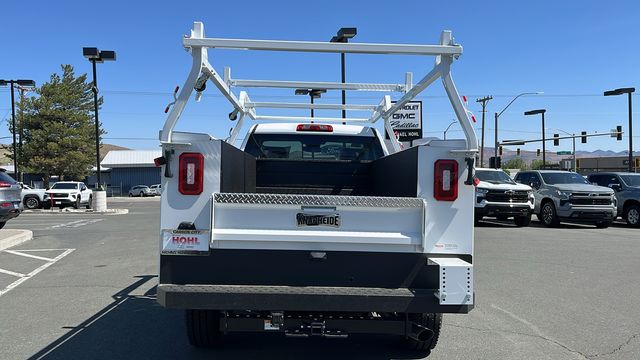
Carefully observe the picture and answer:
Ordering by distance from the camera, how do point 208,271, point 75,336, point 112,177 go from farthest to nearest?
point 112,177 < point 75,336 < point 208,271

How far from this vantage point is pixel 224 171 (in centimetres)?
407

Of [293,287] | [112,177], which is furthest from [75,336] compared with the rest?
[112,177]

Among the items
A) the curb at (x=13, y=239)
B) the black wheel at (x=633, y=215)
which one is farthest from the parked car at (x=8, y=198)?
the black wheel at (x=633, y=215)

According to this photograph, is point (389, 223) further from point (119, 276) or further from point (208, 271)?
point (119, 276)

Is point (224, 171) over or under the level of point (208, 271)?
over

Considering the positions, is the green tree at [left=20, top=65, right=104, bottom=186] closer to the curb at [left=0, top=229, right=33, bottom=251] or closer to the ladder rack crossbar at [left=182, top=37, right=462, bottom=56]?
the curb at [left=0, top=229, right=33, bottom=251]

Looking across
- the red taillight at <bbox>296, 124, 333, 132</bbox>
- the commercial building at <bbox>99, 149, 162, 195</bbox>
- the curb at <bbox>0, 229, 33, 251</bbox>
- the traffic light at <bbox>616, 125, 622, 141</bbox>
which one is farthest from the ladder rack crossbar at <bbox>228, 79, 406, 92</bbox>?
the commercial building at <bbox>99, 149, 162, 195</bbox>

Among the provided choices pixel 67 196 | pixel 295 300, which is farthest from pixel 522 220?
pixel 67 196

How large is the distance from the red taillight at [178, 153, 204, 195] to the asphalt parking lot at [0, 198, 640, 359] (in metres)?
1.78

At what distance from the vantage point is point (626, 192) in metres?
20.0

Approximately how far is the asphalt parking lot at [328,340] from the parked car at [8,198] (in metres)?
2.22

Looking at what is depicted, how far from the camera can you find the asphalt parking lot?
511 centimetres

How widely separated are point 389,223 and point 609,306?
14.8ft

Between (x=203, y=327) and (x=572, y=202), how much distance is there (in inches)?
644
